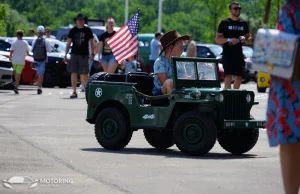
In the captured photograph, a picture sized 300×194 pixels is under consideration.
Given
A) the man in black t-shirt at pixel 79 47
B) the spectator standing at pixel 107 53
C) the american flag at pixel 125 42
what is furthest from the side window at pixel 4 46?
the american flag at pixel 125 42

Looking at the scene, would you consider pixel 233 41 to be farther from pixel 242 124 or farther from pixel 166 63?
pixel 242 124

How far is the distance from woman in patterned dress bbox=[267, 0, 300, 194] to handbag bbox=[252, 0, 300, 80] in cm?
17

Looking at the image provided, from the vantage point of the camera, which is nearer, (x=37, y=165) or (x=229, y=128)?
(x=37, y=165)

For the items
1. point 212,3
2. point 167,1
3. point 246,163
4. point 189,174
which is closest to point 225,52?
point 246,163

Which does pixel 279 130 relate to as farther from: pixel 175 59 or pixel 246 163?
pixel 175 59

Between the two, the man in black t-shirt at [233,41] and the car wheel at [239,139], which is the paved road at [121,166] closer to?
the car wheel at [239,139]

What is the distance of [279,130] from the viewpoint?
665cm

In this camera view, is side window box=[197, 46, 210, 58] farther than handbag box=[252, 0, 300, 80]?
Yes

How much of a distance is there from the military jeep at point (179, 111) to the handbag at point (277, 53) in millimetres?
5129

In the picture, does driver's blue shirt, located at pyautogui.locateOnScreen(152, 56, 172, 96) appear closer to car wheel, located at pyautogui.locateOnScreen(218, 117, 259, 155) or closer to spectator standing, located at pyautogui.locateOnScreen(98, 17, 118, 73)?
car wheel, located at pyautogui.locateOnScreen(218, 117, 259, 155)

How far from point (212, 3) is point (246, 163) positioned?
61679 mm

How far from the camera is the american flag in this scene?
63.1 feet

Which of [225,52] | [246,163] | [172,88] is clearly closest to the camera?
[246,163]

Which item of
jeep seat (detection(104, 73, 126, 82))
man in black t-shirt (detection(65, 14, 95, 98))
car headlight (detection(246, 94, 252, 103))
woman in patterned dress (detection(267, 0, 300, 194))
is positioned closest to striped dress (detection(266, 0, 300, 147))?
woman in patterned dress (detection(267, 0, 300, 194))
